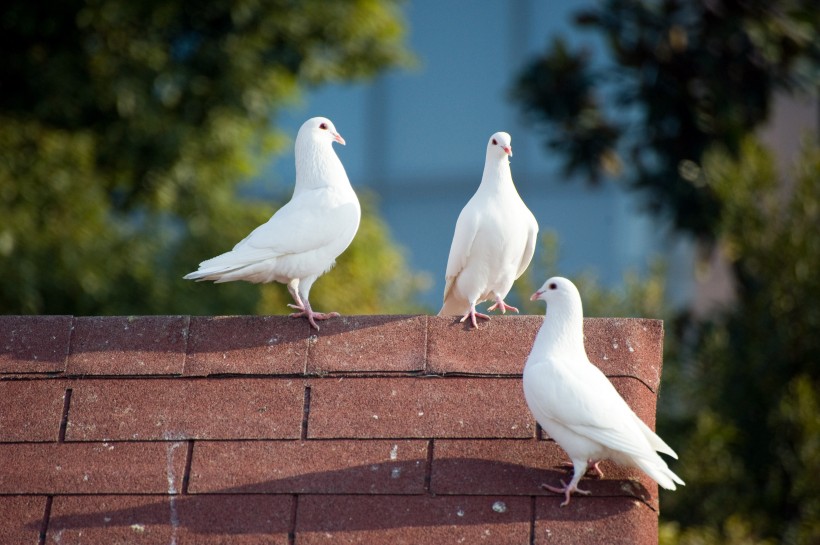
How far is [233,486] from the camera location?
397 cm

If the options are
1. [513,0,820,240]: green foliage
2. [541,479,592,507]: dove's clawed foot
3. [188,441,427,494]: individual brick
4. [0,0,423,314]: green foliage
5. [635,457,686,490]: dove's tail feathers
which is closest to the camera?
[635,457,686,490]: dove's tail feathers

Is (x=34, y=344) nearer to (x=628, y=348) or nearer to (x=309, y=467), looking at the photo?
(x=309, y=467)

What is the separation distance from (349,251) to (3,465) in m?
8.69

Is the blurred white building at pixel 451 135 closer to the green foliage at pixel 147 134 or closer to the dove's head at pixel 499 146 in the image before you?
the green foliage at pixel 147 134

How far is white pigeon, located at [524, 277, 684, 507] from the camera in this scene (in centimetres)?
375

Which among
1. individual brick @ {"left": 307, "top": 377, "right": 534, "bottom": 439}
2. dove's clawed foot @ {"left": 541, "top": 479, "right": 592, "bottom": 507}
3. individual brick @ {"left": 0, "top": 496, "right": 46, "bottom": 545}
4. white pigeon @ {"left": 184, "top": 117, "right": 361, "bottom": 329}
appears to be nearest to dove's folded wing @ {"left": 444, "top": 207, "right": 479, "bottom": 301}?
white pigeon @ {"left": 184, "top": 117, "right": 361, "bottom": 329}

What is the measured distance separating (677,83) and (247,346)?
21.7 ft

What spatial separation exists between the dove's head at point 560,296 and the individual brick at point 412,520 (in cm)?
61

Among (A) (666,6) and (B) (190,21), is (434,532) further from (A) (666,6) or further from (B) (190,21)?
(B) (190,21)

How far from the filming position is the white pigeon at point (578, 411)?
3746 millimetres

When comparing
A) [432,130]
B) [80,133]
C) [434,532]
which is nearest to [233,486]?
[434,532]

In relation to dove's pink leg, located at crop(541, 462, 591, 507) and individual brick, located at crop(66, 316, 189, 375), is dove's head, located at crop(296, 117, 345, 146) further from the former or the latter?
dove's pink leg, located at crop(541, 462, 591, 507)

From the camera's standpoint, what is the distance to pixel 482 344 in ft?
14.2

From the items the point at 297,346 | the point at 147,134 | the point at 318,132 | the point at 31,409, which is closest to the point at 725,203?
the point at 318,132
